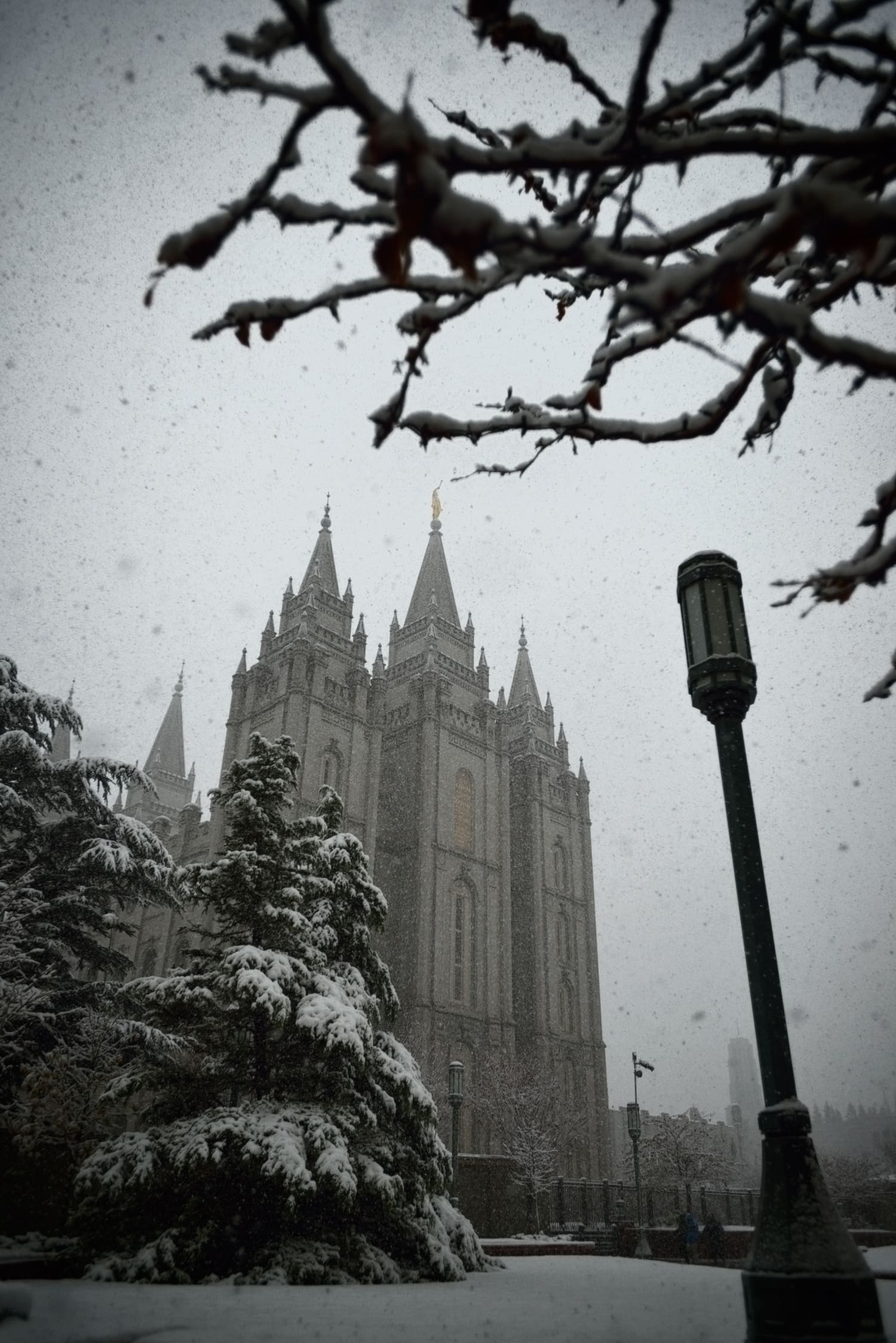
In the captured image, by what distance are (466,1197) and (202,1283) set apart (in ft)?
51.4

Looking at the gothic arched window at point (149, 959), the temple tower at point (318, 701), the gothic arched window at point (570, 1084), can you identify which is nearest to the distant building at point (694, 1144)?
the gothic arched window at point (570, 1084)

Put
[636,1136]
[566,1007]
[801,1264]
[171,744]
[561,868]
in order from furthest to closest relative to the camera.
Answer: [171,744], [561,868], [566,1007], [636,1136], [801,1264]

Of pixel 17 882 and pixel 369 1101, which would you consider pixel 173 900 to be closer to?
pixel 17 882

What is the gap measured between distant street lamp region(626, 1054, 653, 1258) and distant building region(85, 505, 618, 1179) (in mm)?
10638

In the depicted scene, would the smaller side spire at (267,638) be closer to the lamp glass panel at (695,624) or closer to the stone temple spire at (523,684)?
the stone temple spire at (523,684)

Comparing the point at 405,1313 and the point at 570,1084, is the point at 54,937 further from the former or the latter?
the point at 570,1084

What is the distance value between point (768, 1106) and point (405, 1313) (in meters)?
3.52

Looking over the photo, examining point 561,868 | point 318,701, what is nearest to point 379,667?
point 318,701

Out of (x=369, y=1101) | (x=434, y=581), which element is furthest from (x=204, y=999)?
(x=434, y=581)

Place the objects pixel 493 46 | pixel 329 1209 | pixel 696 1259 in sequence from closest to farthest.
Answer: pixel 493 46
pixel 329 1209
pixel 696 1259

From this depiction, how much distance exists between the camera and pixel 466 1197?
2108cm

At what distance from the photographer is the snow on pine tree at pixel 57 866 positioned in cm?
1347

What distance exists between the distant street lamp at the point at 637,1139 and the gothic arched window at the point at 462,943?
13.1 meters

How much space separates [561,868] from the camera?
52.6 metres
